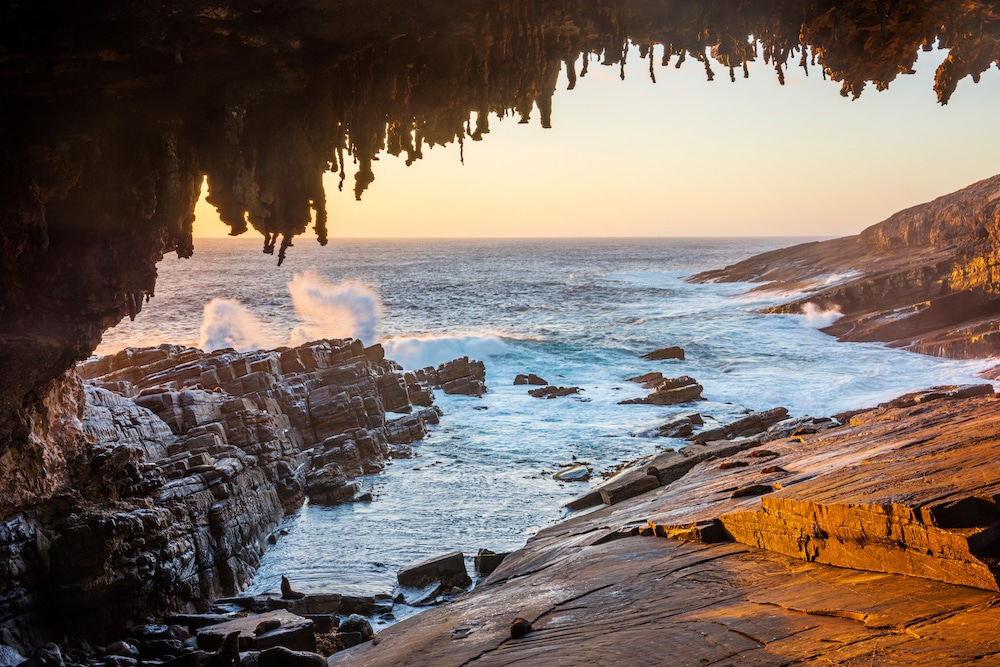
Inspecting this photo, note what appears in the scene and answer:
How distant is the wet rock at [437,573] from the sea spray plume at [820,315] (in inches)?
1122

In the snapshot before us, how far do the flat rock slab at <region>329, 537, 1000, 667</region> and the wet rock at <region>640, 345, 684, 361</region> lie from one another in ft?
76.9

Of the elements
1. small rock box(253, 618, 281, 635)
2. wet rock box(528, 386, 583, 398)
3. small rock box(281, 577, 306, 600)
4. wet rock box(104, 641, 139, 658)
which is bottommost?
wet rock box(104, 641, 139, 658)

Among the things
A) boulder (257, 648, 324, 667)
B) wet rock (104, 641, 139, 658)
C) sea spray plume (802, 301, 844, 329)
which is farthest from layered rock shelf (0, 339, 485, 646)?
sea spray plume (802, 301, 844, 329)

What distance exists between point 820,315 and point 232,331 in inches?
1292

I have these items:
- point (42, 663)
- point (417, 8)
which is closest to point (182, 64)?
point (417, 8)

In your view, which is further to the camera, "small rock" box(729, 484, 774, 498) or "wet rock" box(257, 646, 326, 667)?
"small rock" box(729, 484, 774, 498)

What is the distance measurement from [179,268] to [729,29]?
118 m

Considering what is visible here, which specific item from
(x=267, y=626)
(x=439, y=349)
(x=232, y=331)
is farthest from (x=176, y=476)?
(x=232, y=331)

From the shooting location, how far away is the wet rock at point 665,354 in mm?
31172

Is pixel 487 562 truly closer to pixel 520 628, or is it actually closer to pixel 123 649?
pixel 520 628

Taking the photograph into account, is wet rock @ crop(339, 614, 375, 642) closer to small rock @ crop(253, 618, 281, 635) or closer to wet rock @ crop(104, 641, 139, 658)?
small rock @ crop(253, 618, 281, 635)

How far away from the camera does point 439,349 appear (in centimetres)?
3528

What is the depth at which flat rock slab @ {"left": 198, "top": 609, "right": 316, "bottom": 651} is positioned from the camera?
8.20 m

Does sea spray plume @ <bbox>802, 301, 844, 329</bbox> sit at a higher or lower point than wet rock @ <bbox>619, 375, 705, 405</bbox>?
higher
